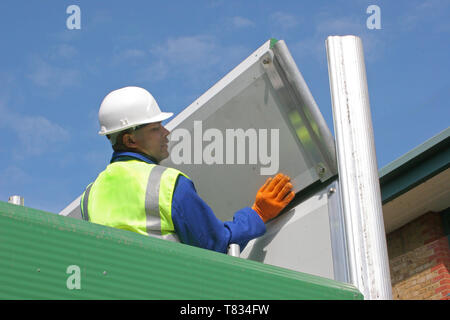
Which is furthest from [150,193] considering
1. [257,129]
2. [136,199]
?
[257,129]

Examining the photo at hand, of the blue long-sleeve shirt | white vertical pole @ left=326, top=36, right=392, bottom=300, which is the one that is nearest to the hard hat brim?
the blue long-sleeve shirt

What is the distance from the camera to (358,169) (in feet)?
9.82

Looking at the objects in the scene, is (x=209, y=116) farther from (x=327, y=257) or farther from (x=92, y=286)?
(x=92, y=286)

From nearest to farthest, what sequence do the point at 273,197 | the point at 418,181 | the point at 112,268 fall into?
the point at 112,268, the point at 273,197, the point at 418,181

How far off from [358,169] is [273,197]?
2.20 feet

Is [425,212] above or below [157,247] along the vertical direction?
above

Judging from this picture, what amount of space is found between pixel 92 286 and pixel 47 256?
16 cm

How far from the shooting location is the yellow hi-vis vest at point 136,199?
10.3 ft

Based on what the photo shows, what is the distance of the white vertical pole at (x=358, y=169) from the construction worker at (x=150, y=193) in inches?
22.1

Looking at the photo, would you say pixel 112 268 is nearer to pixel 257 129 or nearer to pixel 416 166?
pixel 257 129

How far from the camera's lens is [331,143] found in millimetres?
3256

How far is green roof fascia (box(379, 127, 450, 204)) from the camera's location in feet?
24.6
